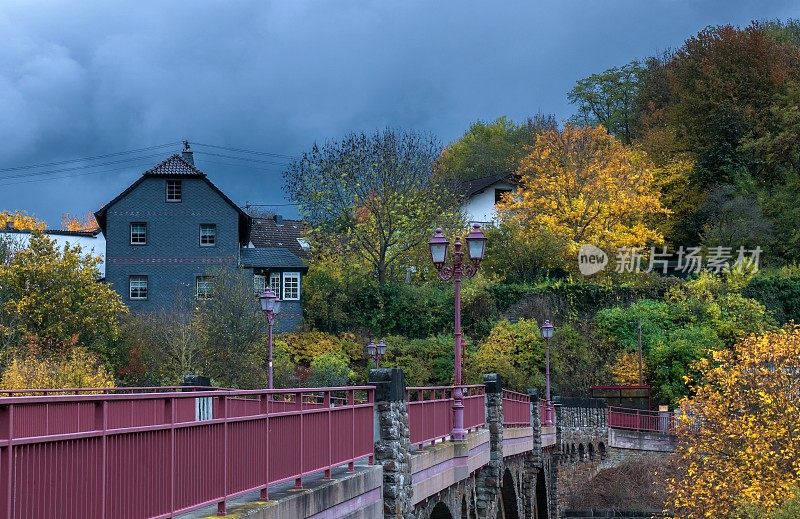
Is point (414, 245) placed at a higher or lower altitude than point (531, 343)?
higher

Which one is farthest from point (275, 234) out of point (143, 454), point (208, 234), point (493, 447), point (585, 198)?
point (143, 454)

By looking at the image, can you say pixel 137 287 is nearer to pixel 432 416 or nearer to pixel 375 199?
pixel 375 199

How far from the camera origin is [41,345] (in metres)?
42.2

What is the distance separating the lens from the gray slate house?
54.2 metres

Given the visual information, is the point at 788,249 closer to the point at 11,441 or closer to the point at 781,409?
the point at 781,409

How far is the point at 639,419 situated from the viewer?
56.5m

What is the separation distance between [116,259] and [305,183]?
12.5 metres

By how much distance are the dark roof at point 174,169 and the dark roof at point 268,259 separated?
5.14 metres

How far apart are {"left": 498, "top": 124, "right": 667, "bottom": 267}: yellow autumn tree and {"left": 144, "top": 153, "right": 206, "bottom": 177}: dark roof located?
18492 mm

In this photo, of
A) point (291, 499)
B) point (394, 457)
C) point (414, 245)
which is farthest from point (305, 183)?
point (291, 499)

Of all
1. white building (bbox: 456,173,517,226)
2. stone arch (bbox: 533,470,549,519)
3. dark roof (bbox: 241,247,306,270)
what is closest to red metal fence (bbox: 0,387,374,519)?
stone arch (bbox: 533,470,549,519)

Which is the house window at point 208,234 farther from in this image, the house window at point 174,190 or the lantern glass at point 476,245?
the lantern glass at point 476,245

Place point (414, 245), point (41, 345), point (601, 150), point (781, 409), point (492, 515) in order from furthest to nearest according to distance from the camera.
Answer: point (601, 150) → point (414, 245) → point (41, 345) → point (781, 409) → point (492, 515)

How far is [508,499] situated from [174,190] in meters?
27.3
